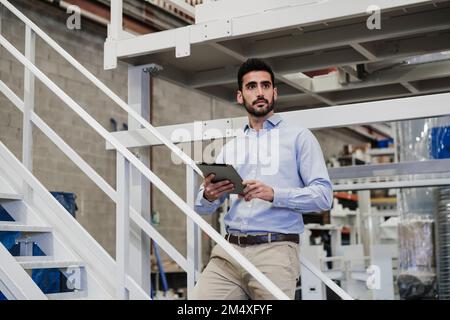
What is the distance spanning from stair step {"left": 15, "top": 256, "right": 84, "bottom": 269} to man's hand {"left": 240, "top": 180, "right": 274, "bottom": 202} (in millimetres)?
1094

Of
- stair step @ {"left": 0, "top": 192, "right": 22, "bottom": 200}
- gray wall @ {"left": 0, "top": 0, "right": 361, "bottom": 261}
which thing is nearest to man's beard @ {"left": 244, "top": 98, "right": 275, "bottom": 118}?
stair step @ {"left": 0, "top": 192, "right": 22, "bottom": 200}

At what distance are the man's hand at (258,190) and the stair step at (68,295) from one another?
1.12 m

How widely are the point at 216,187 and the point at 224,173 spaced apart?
12 cm

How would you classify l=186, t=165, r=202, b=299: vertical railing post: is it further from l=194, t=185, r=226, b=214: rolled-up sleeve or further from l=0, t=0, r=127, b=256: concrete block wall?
l=0, t=0, r=127, b=256: concrete block wall

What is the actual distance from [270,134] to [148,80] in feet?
4.57

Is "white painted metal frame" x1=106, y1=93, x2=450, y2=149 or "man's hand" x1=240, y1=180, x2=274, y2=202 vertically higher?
"white painted metal frame" x1=106, y1=93, x2=450, y2=149

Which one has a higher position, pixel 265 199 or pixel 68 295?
pixel 265 199

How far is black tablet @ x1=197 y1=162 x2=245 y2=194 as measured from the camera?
262cm

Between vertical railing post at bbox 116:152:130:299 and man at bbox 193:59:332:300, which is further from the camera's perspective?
vertical railing post at bbox 116:152:130:299

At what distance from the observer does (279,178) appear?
2797 mm

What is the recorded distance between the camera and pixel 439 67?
452 centimetres

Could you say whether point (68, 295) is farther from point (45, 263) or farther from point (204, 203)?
point (204, 203)

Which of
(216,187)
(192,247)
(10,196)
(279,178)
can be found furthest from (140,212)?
(279,178)

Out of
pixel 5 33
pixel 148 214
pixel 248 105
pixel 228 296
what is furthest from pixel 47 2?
pixel 228 296
